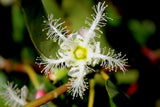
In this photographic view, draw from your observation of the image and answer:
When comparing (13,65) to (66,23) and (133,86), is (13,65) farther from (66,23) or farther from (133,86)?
(133,86)

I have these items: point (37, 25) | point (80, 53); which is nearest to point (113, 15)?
point (80, 53)

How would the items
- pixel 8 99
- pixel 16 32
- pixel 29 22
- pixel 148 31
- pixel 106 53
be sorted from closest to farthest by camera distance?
pixel 29 22
pixel 106 53
pixel 8 99
pixel 148 31
pixel 16 32

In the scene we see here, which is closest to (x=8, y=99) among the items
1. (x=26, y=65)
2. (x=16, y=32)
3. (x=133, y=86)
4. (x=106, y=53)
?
(x=26, y=65)

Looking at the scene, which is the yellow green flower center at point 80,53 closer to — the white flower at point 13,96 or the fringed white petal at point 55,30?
the fringed white petal at point 55,30

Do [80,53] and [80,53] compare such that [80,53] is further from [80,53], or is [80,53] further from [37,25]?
[37,25]

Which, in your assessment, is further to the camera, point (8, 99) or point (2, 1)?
point (2, 1)

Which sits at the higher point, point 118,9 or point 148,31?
point 118,9

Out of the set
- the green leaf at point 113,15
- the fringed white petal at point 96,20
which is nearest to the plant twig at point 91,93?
the fringed white petal at point 96,20

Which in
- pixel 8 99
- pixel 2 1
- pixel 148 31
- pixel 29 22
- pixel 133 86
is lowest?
pixel 133 86
